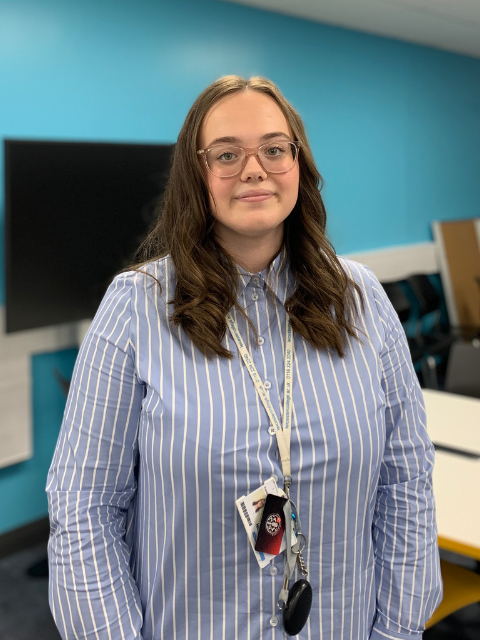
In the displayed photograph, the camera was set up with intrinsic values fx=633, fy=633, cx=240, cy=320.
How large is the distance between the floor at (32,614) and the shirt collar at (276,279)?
1.79m

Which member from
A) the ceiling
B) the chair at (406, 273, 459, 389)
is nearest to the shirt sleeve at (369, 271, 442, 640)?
the ceiling

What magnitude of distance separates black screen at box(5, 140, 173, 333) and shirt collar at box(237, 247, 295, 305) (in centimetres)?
182

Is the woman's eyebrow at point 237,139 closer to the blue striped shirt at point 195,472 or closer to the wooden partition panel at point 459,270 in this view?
the blue striped shirt at point 195,472

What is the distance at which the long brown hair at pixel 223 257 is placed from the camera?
3.67 ft

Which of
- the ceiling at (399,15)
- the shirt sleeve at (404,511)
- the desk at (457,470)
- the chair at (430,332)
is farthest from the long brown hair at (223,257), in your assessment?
the chair at (430,332)

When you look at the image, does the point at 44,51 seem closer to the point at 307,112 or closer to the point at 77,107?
the point at 77,107

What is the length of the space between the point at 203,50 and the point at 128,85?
68 centimetres

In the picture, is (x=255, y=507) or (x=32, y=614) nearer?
(x=255, y=507)

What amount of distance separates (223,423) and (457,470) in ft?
4.44

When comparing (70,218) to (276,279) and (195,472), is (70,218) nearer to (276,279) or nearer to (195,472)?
(276,279)

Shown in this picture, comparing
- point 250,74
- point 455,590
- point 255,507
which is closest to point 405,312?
→ point 250,74

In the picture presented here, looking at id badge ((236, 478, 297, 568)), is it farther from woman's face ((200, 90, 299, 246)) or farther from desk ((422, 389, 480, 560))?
desk ((422, 389, 480, 560))

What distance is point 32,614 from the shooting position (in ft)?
8.85

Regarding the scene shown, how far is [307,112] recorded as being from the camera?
466cm
